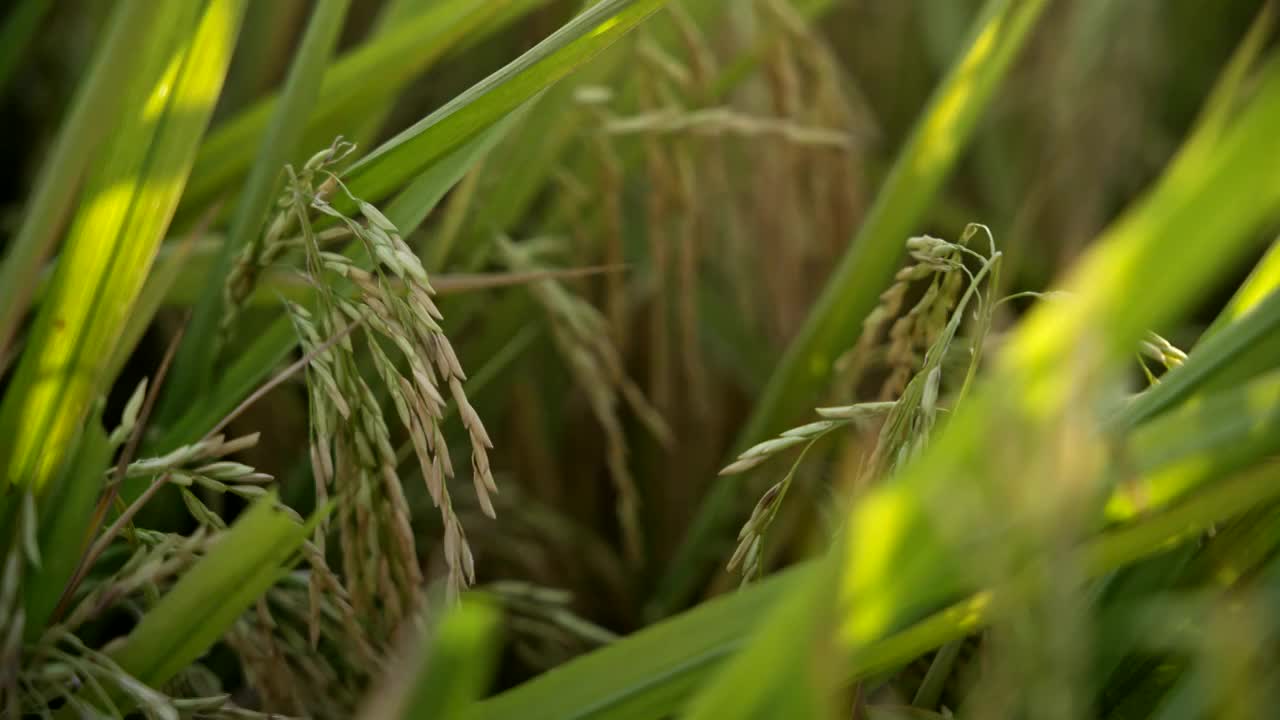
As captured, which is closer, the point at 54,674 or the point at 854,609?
the point at 854,609

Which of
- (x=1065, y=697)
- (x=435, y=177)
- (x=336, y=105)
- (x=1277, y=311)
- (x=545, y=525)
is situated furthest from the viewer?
(x=545, y=525)

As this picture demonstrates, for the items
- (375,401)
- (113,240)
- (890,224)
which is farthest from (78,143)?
(890,224)

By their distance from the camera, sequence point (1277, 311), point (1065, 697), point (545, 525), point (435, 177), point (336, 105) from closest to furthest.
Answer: point (1065, 697), point (1277, 311), point (435, 177), point (336, 105), point (545, 525)

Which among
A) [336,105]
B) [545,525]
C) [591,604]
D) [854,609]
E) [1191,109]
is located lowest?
[591,604]

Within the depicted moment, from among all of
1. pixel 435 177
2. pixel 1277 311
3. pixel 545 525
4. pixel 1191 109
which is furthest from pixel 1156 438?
pixel 1191 109

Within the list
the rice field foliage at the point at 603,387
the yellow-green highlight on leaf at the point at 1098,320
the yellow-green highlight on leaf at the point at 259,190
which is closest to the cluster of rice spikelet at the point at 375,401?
the rice field foliage at the point at 603,387

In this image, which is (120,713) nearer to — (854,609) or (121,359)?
(121,359)

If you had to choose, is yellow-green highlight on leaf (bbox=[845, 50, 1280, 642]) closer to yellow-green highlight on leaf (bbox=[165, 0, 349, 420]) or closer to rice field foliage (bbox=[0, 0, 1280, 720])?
rice field foliage (bbox=[0, 0, 1280, 720])

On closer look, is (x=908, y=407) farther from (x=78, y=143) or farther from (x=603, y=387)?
(x=78, y=143)
